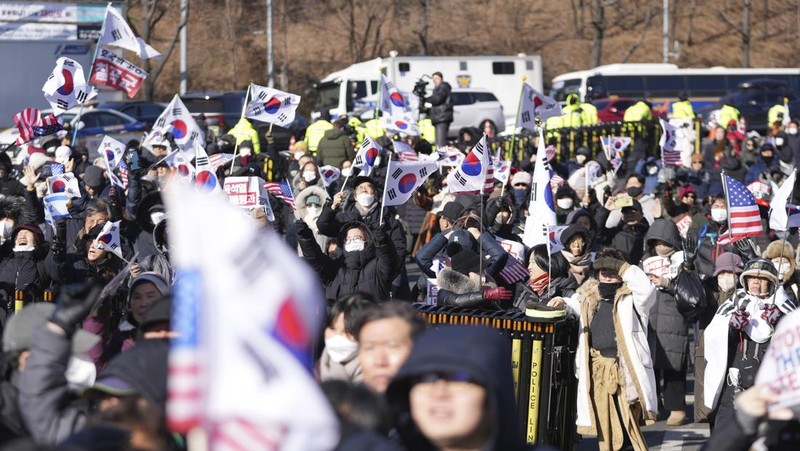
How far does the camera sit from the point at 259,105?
15812mm

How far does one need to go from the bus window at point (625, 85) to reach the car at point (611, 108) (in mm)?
4880

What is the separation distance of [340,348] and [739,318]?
3.10 metres

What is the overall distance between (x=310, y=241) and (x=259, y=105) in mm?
6598

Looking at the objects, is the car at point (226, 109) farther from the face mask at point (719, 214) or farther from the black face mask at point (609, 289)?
the black face mask at point (609, 289)

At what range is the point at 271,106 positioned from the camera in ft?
52.1

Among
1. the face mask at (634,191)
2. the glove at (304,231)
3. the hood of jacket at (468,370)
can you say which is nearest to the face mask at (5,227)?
the glove at (304,231)

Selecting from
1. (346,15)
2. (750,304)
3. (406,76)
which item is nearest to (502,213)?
(750,304)

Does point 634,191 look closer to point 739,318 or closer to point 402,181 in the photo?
point 402,181

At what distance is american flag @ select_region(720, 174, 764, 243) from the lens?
34.2 ft

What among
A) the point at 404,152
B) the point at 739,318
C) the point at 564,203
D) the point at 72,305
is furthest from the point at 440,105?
the point at 72,305

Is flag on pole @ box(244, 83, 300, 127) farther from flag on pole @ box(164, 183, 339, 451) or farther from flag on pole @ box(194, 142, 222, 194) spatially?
flag on pole @ box(164, 183, 339, 451)

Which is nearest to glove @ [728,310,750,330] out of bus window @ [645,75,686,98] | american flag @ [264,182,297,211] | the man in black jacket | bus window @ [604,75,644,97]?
american flag @ [264,182,297,211]

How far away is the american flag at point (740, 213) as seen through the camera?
10.4 meters

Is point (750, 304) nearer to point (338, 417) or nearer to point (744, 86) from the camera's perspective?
point (338, 417)
